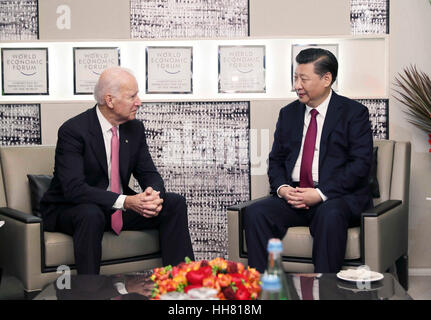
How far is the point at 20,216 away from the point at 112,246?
50cm

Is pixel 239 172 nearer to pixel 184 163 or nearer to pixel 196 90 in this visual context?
pixel 184 163

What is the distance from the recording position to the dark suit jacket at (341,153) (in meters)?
3.33

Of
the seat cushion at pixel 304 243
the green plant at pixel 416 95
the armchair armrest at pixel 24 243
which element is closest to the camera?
Result: the armchair armrest at pixel 24 243

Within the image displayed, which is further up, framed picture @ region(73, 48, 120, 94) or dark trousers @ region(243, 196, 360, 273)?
framed picture @ region(73, 48, 120, 94)

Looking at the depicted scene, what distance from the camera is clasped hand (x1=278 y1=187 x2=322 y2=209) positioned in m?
3.30

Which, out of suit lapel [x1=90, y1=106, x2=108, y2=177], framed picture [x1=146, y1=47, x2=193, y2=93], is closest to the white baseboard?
framed picture [x1=146, y1=47, x2=193, y2=93]

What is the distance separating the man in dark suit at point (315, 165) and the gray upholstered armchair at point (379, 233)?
0.07 metres

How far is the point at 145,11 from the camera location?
411cm

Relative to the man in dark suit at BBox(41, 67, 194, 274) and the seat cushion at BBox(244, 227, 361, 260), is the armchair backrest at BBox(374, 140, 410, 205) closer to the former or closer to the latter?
the seat cushion at BBox(244, 227, 361, 260)

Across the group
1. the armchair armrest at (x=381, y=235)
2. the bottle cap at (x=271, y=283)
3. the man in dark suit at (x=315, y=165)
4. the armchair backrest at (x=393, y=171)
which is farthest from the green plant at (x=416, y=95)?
the bottle cap at (x=271, y=283)

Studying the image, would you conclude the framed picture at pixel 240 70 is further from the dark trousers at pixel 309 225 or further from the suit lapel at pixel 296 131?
the dark trousers at pixel 309 225

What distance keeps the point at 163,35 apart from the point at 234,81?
1.94 ft

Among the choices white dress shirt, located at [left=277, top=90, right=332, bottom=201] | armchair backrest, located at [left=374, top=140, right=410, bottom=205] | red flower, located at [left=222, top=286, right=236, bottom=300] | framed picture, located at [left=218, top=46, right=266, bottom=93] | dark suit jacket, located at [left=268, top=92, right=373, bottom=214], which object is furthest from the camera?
framed picture, located at [left=218, top=46, right=266, bottom=93]

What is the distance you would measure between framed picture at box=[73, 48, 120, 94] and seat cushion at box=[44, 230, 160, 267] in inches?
53.0
